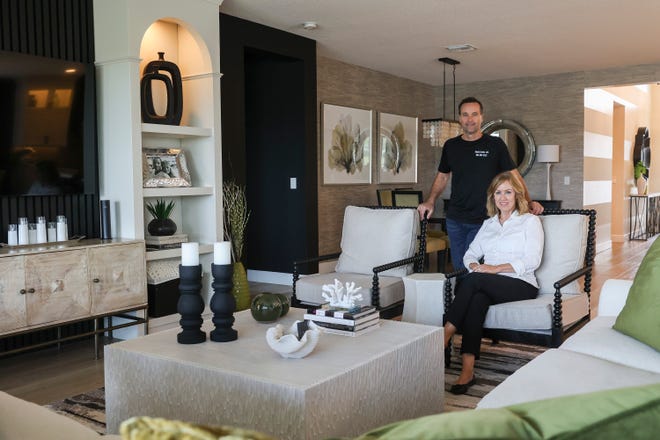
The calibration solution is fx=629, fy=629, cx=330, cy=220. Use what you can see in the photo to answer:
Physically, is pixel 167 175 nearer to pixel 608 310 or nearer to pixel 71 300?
pixel 71 300

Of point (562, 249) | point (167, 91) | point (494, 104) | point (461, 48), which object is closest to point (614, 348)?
point (562, 249)

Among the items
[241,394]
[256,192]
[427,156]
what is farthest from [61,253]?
[427,156]

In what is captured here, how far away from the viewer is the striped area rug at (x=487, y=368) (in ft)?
9.82

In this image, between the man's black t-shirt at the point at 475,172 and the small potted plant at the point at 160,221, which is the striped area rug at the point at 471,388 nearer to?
the man's black t-shirt at the point at 475,172

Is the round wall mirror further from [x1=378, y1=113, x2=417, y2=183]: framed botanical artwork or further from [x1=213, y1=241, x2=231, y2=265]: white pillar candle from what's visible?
[x1=213, y1=241, x2=231, y2=265]: white pillar candle

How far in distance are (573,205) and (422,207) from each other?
484 cm

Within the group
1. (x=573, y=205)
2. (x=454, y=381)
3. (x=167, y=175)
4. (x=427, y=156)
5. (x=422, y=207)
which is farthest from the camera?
(x=427, y=156)

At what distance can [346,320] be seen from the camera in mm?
2553

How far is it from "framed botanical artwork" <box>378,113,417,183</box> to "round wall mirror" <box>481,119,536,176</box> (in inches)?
42.1

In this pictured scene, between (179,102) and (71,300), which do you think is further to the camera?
(179,102)

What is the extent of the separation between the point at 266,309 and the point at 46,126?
2.16 m

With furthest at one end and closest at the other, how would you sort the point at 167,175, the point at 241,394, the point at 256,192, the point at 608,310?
the point at 256,192 < the point at 167,175 < the point at 608,310 < the point at 241,394

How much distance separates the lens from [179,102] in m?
4.57

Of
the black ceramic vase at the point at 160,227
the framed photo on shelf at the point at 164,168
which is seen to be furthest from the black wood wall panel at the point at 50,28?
the black ceramic vase at the point at 160,227
